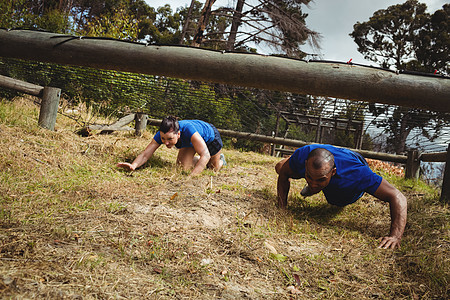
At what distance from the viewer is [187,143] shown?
4.34 metres

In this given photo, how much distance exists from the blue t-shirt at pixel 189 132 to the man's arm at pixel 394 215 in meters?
2.60

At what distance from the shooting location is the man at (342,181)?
2.32m

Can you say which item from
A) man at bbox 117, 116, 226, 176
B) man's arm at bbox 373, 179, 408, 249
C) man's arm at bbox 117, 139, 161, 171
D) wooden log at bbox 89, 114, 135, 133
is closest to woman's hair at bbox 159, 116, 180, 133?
man at bbox 117, 116, 226, 176

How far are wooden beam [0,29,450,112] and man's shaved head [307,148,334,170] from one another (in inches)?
19.9

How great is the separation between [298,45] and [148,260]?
10.8m

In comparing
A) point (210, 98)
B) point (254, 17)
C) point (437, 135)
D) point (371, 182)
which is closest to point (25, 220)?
point (371, 182)

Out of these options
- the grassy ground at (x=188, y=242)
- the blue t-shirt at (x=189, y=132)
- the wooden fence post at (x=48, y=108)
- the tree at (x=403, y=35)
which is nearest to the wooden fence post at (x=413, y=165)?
the grassy ground at (x=188, y=242)

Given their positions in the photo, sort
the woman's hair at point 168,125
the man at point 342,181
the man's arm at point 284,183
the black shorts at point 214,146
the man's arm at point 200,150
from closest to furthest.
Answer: the man at point 342,181
the man's arm at point 284,183
the woman's hair at point 168,125
the man's arm at point 200,150
the black shorts at point 214,146

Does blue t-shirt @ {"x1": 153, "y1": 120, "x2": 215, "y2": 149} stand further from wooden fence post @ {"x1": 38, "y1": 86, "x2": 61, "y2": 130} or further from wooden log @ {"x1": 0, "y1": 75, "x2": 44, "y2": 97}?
wooden log @ {"x1": 0, "y1": 75, "x2": 44, "y2": 97}

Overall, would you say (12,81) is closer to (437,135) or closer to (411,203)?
(411,203)

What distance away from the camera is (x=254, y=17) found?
10625 mm

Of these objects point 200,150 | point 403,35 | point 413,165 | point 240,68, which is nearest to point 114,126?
point 200,150

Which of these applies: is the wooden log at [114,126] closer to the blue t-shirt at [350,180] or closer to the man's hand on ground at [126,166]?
the man's hand on ground at [126,166]

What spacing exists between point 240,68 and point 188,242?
1.40 meters
